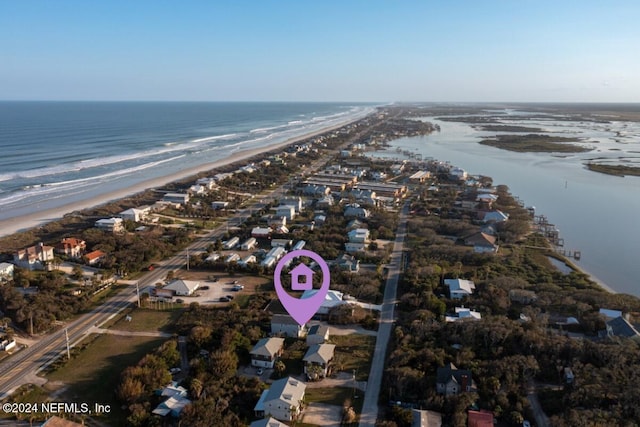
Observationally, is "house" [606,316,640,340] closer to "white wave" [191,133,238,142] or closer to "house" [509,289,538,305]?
"house" [509,289,538,305]

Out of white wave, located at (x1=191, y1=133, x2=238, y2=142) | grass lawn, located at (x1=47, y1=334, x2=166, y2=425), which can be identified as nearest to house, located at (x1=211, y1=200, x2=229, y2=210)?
grass lawn, located at (x1=47, y1=334, x2=166, y2=425)

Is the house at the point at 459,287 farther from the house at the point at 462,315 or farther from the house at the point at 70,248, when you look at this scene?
the house at the point at 70,248

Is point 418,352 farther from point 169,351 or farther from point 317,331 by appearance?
point 169,351

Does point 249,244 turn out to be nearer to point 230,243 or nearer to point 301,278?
point 230,243

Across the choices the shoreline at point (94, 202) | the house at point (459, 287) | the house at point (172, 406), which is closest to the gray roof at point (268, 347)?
the house at point (172, 406)

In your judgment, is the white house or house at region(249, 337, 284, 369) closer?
house at region(249, 337, 284, 369)
